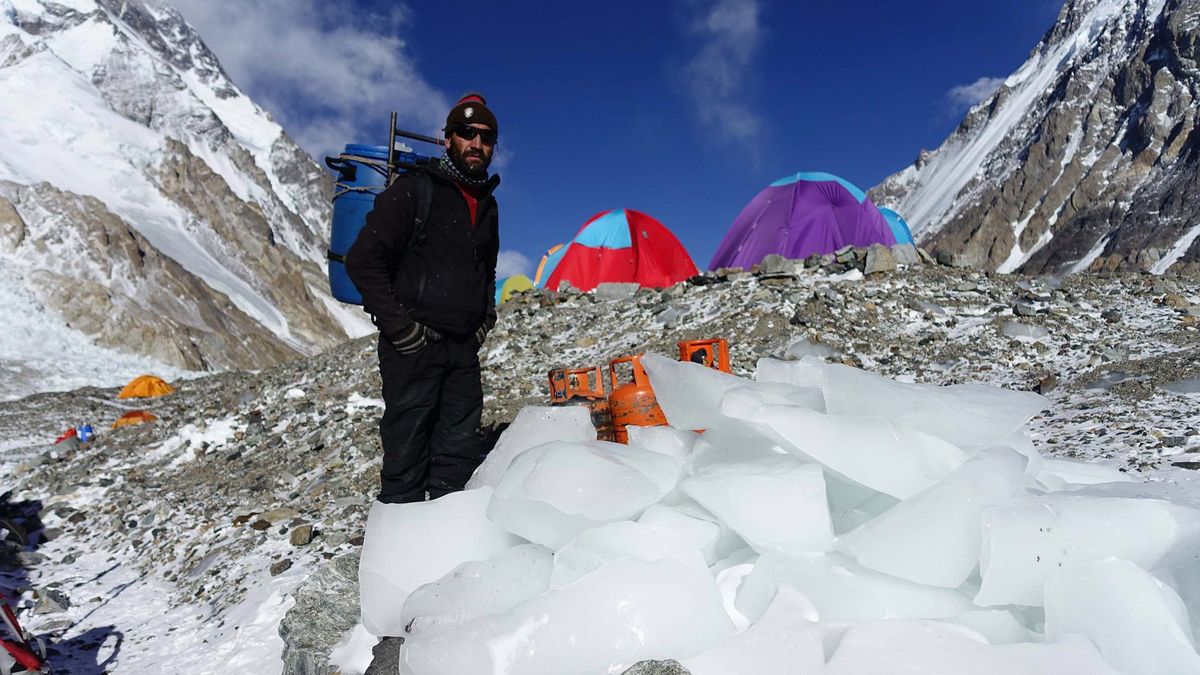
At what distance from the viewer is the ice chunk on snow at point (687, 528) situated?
199 cm

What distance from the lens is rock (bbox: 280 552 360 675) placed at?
8.20ft

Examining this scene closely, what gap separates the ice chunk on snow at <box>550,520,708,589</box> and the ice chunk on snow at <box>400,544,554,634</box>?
0.07 meters

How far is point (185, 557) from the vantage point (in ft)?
16.5

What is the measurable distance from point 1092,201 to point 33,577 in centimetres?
9101

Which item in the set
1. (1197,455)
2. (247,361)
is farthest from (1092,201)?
(1197,455)

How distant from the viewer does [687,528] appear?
201cm

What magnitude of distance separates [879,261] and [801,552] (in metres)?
6.77

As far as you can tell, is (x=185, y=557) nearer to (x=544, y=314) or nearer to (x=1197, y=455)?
(x=544, y=314)

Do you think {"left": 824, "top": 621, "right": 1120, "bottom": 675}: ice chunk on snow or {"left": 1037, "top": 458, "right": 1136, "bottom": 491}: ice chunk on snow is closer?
{"left": 824, "top": 621, "right": 1120, "bottom": 675}: ice chunk on snow

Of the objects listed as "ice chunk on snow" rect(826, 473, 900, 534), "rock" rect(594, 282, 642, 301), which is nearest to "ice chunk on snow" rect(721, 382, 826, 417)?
"ice chunk on snow" rect(826, 473, 900, 534)

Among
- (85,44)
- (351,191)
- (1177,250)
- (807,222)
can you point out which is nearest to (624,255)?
(807,222)

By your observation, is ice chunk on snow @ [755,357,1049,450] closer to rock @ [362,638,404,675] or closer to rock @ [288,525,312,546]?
rock @ [362,638,404,675]

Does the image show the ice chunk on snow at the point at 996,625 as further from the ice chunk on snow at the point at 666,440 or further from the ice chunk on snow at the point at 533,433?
the ice chunk on snow at the point at 533,433

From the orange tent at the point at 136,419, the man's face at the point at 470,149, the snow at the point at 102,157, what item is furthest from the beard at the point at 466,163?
the snow at the point at 102,157
